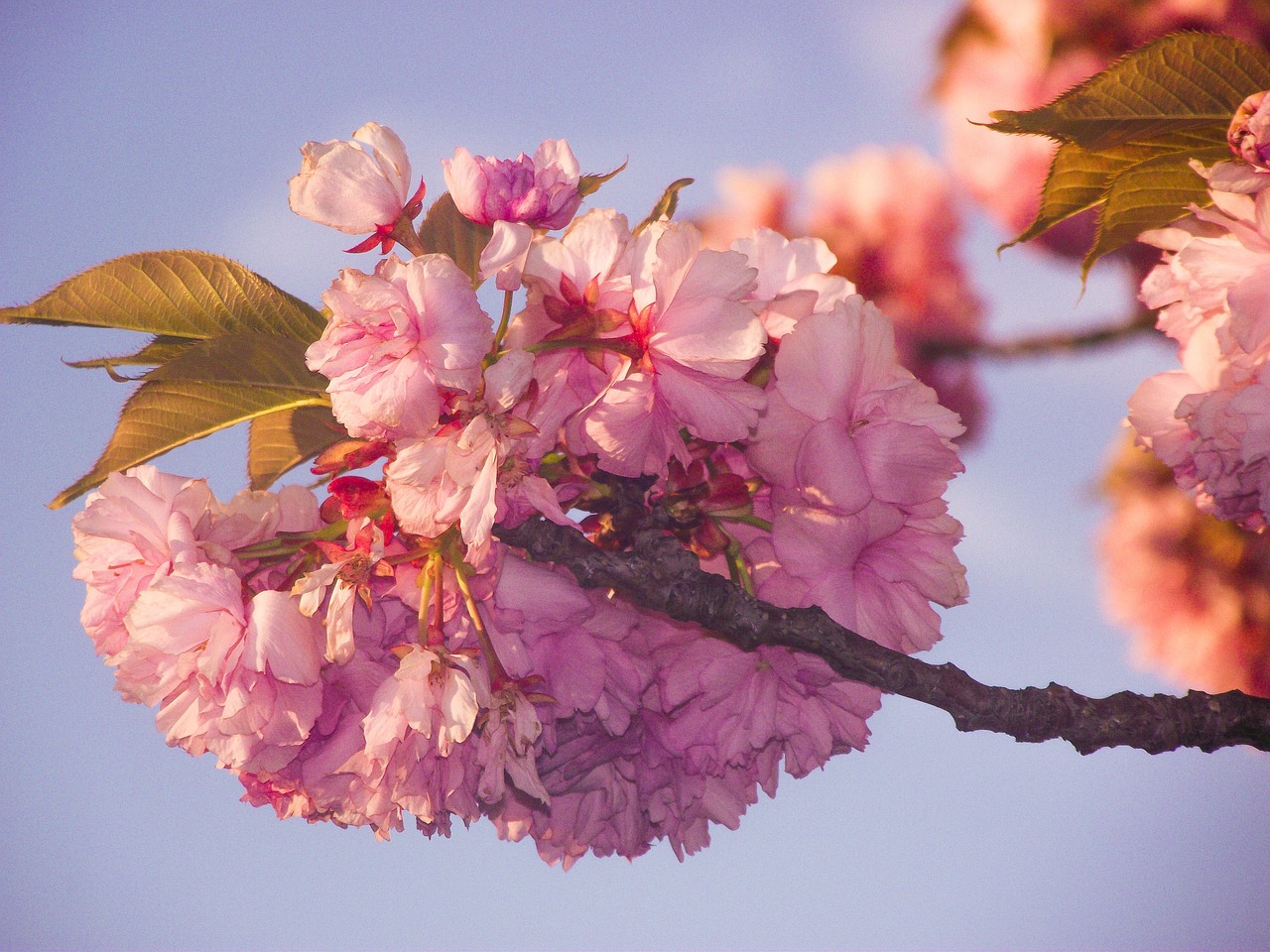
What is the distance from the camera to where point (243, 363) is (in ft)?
3.31

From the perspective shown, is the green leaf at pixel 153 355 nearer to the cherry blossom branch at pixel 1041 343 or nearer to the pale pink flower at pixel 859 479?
the pale pink flower at pixel 859 479

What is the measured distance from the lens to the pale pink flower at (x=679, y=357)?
2.96 ft

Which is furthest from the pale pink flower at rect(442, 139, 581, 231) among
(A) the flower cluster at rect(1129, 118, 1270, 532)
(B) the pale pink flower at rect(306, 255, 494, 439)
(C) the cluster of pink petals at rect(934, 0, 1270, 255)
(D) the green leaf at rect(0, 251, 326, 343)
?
(C) the cluster of pink petals at rect(934, 0, 1270, 255)

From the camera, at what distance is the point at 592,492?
1.04m

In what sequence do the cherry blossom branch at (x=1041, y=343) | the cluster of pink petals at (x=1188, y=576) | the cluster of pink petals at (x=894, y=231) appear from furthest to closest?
the cluster of pink petals at (x=1188, y=576), the cluster of pink petals at (x=894, y=231), the cherry blossom branch at (x=1041, y=343)

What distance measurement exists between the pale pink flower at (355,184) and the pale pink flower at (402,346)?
0.11m

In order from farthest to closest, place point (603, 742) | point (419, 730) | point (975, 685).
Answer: point (603, 742) → point (975, 685) → point (419, 730)

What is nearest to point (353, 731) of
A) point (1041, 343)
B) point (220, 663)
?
point (220, 663)

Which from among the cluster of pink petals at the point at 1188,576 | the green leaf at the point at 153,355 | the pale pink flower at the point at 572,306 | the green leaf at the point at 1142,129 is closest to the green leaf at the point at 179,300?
the green leaf at the point at 153,355

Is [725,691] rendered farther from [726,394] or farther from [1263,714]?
[1263,714]

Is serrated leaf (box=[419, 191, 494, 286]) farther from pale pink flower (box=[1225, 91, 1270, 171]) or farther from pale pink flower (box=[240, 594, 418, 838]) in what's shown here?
pale pink flower (box=[1225, 91, 1270, 171])

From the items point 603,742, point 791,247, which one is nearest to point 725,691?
point 603,742

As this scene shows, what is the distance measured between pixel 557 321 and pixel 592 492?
182 mm

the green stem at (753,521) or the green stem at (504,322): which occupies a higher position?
the green stem at (504,322)
